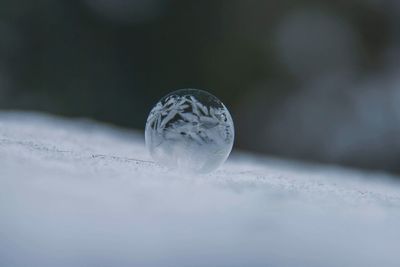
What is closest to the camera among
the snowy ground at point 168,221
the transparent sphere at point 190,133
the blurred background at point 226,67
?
the snowy ground at point 168,221

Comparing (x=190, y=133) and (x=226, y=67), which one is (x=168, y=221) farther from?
(x=226, y=67)

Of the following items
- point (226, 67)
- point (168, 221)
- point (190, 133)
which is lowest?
point (168, 221)

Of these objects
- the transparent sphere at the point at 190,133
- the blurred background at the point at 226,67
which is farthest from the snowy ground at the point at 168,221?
the blurred background at the point at 226,67

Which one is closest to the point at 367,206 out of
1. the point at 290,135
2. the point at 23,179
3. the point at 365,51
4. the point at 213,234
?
the point at 213,234

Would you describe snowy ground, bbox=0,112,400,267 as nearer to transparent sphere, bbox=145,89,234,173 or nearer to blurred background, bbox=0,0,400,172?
transparent sphere, bbox=145,89,234,173

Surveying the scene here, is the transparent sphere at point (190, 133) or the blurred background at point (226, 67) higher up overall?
the blurred background at point (226, 67)

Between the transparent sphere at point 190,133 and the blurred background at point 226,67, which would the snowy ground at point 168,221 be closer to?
the transparent sphere at point 190,133

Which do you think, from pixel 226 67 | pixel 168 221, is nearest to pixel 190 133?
pixel 168 221
